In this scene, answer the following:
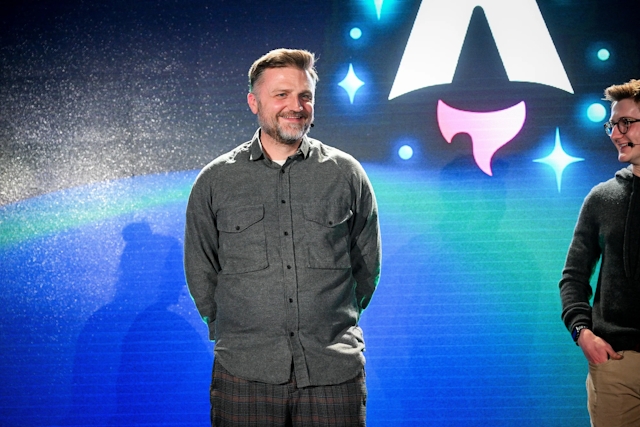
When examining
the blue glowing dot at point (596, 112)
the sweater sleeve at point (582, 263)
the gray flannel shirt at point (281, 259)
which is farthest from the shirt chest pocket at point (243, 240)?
the blue glowing dot at point (596, 112)

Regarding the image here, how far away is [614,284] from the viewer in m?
2.46

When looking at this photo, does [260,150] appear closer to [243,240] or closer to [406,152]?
[243,240]

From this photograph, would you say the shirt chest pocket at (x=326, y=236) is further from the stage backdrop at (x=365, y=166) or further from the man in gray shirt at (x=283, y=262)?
the stage backdrop at (x=365, y=166)

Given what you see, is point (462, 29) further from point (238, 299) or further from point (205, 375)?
point (205, 375)

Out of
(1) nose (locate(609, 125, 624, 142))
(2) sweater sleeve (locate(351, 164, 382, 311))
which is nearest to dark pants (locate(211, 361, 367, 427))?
(2) sweater sleeve (locate(351, 164, 382, 311))

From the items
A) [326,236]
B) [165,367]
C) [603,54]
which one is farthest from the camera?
[165,367]

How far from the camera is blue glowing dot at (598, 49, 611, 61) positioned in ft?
11.2

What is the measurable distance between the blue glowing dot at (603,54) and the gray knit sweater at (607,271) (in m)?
1.04

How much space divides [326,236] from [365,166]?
1.11m

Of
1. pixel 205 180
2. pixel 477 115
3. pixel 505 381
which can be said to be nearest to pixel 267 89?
pixel 205 180

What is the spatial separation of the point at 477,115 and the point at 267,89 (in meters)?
1.32

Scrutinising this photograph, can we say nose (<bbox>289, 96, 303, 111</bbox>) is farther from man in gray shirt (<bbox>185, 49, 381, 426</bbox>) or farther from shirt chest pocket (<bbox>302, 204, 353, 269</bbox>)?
shirt chest pocket (<bbox>302, 204, 353, 269</bbox>)

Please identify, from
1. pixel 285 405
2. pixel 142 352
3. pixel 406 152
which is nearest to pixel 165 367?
pixel 142 352

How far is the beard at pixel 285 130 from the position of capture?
8.20 feet
